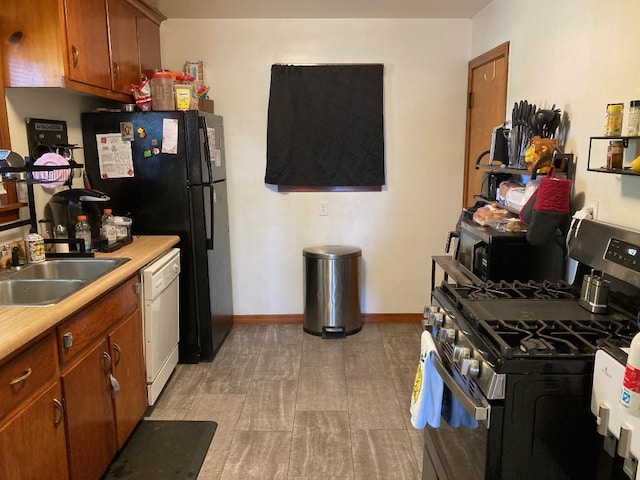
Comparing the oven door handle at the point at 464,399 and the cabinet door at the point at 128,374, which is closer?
the oven door handle at the point at 464,399

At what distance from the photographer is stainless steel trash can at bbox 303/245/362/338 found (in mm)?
3734

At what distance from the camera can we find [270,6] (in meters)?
3.36

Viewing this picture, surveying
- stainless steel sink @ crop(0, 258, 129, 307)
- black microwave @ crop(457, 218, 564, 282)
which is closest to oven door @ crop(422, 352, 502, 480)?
black microwave @ crop(457, 218, 564, 282)

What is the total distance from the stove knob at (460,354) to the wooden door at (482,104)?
2088 mm

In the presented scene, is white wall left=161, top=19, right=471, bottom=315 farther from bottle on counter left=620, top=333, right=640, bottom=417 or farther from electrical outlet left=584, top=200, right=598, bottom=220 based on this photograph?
bottle on counter left=620, top=333, right=640, bottom=417

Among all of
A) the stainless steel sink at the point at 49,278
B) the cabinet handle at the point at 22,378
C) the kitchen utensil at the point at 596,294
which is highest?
the kitchen utensil at the point at 596,294

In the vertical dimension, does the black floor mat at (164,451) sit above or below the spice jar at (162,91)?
below

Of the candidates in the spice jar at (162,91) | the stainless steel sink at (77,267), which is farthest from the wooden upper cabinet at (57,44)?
the stainless steel sink at (77,267)

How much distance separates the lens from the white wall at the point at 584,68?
1.81m

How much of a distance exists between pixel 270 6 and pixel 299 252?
1.80 metres

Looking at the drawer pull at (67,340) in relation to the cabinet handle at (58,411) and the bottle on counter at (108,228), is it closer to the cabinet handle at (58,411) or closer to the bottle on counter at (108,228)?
the cabinet handle at (58,411)

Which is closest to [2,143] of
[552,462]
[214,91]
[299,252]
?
[214,91]

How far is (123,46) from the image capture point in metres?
2.94

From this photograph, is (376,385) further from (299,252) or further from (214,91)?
(214,91)
